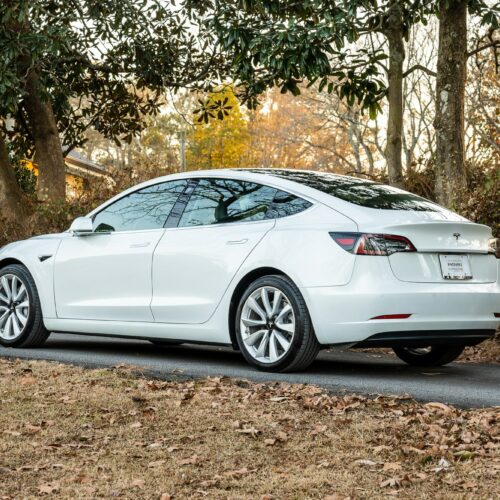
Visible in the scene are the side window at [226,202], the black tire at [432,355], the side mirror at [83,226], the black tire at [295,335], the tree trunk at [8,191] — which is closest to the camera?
the black tire at [295,335]

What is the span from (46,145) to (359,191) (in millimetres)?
13039

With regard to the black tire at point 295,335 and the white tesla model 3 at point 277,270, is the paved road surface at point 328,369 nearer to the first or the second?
the black tire at point 295,335

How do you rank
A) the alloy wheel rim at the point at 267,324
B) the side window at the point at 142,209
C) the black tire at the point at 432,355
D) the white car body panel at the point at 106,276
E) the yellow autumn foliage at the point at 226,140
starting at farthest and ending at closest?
the yellow autumn foliage at the point at 226,140 < the side window at the point at 142,209 < the white car body panel at the point at 106,276 < the black tire at the point at 432,355 < the alloy wheel rim at the point at 267,324

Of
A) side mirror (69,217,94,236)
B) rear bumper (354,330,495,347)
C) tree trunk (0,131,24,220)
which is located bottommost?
rear bumper (354,330,495,347)

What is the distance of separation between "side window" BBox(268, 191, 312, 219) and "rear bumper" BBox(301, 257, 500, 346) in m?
0.74

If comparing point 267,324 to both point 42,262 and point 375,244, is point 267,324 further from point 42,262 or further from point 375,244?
point 42,262

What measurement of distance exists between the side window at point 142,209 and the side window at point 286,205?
3.77 feet

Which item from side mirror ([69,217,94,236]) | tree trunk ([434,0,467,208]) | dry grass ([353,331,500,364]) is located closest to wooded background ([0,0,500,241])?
tree trunk ([434,0,467,208])

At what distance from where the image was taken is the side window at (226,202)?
333 inches

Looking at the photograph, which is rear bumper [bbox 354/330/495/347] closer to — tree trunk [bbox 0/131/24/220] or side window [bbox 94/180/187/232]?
side window [bbox 94/180/187/232]

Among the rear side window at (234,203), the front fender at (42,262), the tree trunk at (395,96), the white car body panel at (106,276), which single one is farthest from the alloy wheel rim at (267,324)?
the tree trunk at (395,96)

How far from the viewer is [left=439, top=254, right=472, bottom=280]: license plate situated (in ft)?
25.6

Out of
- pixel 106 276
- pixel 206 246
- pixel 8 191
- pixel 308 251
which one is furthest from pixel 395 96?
pixel 8 191

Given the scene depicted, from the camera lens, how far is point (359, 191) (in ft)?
27.6
